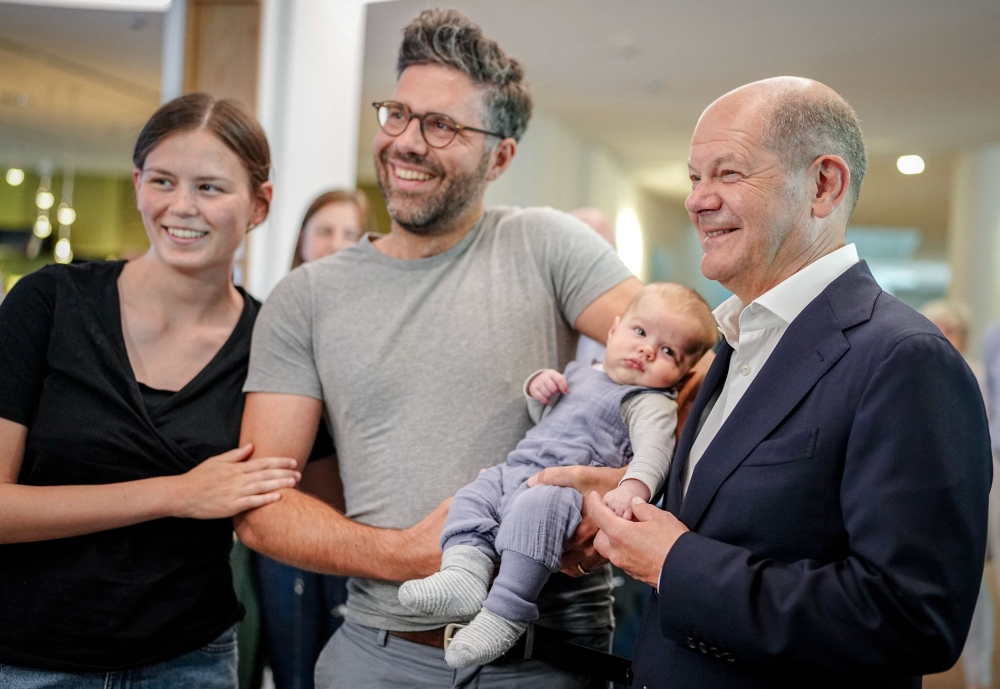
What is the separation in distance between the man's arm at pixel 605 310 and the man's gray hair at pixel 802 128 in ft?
1.98

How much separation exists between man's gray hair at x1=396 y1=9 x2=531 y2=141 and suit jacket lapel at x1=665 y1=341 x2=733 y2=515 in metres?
0.77

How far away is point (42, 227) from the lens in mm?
5109

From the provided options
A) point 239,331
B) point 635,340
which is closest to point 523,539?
point 635,340

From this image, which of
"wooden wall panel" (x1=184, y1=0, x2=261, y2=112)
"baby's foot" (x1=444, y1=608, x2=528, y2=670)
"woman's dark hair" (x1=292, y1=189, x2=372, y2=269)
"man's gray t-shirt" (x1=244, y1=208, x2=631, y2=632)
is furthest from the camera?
"wooden wall panel" (x1=184, y1=0, x2=261, y2=112)

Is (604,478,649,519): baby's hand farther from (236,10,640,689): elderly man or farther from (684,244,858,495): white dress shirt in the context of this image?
(236,10,640,689): elderly man

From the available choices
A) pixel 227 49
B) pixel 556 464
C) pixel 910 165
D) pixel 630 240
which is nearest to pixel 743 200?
pixel 556 464

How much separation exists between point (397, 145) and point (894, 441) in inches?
46.4

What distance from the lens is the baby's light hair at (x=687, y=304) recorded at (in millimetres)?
1733

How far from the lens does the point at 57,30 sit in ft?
15.3

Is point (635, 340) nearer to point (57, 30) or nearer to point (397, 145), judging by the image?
point (397, 145)

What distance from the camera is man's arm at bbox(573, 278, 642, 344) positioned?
1.86 m

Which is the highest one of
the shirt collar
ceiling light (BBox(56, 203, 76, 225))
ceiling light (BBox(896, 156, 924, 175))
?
ceiling light (BBox(896, 156, 924, 175))

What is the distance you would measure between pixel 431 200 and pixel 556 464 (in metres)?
0.62

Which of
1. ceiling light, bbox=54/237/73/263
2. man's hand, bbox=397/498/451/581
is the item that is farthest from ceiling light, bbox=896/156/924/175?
ceiling light, bbox=54/237/73/263
